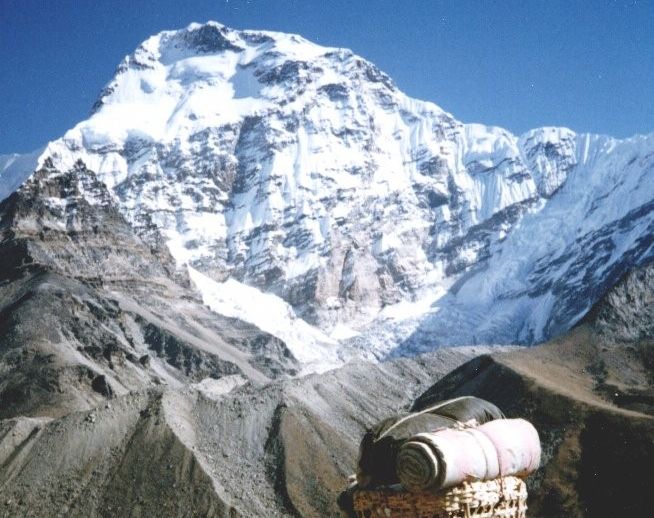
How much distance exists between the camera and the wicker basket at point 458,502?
3766 millimetres

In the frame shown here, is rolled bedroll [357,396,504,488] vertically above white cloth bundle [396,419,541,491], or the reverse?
rolled bedroll [357,396,504,488]

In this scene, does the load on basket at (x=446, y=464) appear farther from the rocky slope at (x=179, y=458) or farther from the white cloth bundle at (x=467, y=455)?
the rocky slope at (x=179, y=458)

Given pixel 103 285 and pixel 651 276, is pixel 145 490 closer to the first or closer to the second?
pixel 651 276

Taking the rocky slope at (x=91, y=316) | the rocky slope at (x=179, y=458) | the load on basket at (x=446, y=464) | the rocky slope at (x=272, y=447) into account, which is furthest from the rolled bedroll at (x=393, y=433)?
the rocky slope at (x=91, y=316)

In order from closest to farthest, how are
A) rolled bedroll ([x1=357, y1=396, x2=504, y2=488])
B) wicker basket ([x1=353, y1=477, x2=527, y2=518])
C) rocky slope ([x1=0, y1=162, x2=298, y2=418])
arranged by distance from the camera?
wicker basket ([x1=353, y1=477, x2=527, y2=518]), rolled bedroll ([x1=357, y1=396, x2=504, y2=488]), rocky slope ([x1=0, y1=162, x2=298, y2=418])

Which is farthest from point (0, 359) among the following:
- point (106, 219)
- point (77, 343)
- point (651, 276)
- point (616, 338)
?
point (106, 219)

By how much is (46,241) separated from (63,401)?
7221cm

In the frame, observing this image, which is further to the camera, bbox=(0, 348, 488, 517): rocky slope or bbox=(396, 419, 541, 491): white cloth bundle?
bbox=(0, 348, 488, 517): rocky slope

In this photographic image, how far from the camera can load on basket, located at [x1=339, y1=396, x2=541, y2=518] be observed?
3654 millimetres

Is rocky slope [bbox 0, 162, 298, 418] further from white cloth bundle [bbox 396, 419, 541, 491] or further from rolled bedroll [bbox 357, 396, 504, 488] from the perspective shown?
white cloth bundle [bbox 396, 419, 541, 491]

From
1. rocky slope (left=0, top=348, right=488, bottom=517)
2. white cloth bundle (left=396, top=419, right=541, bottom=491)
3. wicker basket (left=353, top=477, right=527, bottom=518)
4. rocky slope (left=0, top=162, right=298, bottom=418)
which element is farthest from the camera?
rocky slope (left=0, top=162, right=298, bottom=418)

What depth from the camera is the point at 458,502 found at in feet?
12.4

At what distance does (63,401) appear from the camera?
68500 mm

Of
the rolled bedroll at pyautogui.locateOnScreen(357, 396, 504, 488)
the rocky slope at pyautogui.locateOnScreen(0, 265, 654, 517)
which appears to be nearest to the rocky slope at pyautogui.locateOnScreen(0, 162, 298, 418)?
the rocky slope at pyautogui.locateOnScreen(0, 265, 654, 517)
